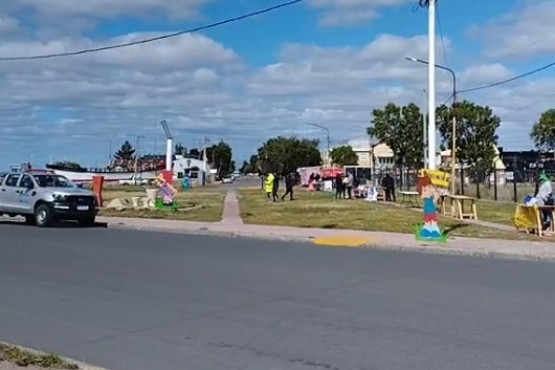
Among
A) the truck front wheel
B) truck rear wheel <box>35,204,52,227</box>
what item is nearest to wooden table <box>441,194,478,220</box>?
truck rear wheel <box>35,204,52,227</box>

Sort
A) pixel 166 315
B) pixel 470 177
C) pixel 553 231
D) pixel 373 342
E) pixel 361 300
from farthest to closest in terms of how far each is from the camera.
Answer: pixel 470 177 < pixel 553 231 < pixel 361 300 < pixel 166 315 < pixel 373 342

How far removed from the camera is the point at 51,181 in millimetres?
28422

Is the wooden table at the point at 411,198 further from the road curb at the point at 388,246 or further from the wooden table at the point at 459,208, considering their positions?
the road curb at the point at 388,246

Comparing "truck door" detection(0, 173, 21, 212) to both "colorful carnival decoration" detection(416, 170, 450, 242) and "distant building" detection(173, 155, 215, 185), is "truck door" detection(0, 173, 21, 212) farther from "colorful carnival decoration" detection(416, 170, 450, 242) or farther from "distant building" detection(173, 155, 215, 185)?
"distant building" detection(173, 155, 215, 185)

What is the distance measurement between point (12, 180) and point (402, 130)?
45.1 meters

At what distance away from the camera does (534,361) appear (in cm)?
736

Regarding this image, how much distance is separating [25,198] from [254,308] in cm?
1924

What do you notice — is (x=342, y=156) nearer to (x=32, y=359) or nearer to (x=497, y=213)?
(x=497, y=213)

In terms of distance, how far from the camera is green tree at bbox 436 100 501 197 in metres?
60.8

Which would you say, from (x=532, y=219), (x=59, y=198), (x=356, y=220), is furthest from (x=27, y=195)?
(x=532, y=219)

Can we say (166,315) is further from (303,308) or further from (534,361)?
(534,361)

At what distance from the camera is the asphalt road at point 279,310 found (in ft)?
25.0

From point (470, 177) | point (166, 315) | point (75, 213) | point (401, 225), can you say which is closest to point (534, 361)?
point (166, 315)

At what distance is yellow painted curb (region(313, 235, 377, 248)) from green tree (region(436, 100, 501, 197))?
40852 millimetres
